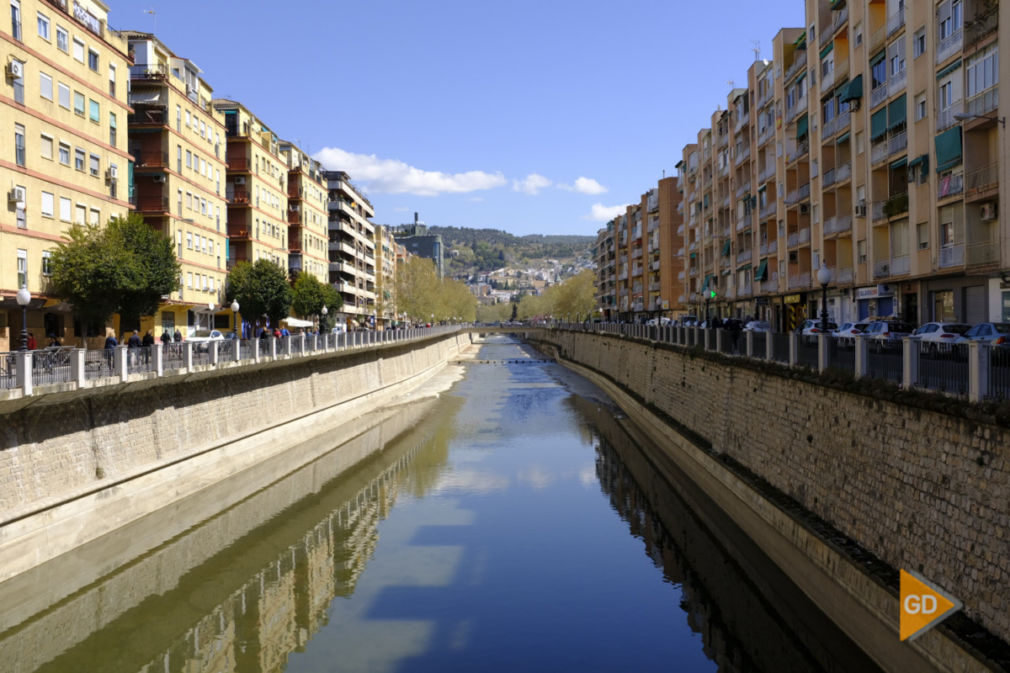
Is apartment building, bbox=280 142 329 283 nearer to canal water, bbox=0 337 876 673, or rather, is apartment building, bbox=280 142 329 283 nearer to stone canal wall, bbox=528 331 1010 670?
canal water, bbox=0 337 876 673

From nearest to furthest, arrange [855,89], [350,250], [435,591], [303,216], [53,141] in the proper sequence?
1. [435,591]
2. [53,141]
3. [855,89]
4. [303,216]
5. [350,250]

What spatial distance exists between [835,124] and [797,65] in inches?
332

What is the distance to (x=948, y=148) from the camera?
2980 centimetres

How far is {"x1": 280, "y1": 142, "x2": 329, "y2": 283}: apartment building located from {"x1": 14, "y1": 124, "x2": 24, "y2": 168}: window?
43377 mm

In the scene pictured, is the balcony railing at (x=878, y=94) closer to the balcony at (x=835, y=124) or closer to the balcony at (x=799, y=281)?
the balcony at (x=835, y=124)

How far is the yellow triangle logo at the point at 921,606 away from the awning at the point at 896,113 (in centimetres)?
2723

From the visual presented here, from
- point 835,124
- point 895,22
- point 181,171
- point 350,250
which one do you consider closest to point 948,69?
point 895,22

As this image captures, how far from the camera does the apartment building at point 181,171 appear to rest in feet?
150

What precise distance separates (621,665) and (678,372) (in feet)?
79.1

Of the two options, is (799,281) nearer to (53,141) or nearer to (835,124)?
(835,124)

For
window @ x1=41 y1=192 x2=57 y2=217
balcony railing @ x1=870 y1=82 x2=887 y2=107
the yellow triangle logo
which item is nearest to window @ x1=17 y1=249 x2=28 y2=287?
window @ x1=41 y1=192 x2=57 y2=217

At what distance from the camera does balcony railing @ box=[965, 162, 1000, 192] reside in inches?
1089

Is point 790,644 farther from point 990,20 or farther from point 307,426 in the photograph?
point 307,426

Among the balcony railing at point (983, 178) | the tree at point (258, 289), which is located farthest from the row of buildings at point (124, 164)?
the balcony railing at point (983, 178)
